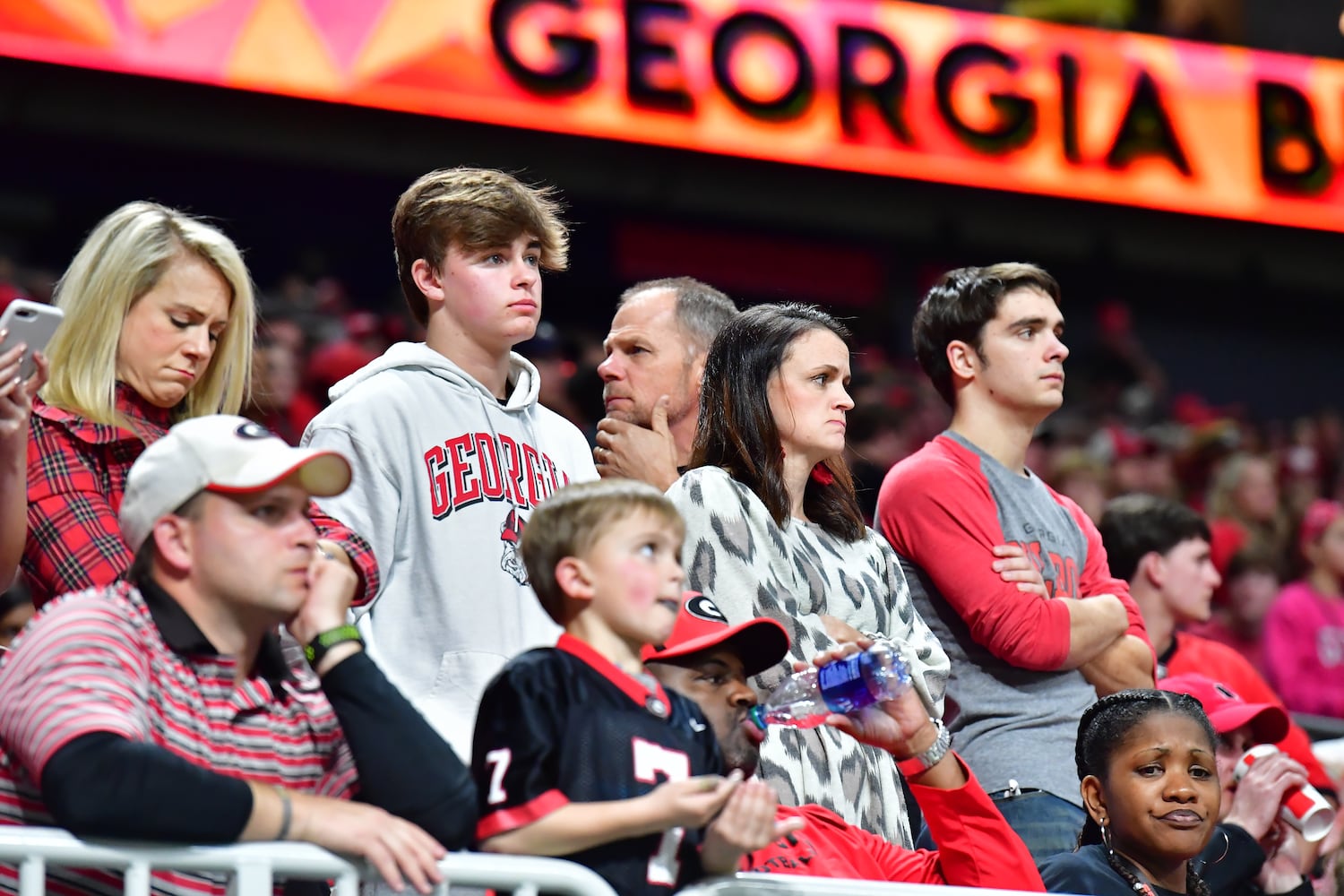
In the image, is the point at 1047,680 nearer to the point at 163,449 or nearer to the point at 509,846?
the point at 509,846

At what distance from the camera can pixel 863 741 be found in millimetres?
2959

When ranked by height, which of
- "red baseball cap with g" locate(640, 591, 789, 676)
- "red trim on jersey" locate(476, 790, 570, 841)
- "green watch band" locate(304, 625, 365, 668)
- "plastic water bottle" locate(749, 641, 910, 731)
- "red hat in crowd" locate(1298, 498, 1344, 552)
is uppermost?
"red hat in crowd" locate(1298, 498, 1344, 552)

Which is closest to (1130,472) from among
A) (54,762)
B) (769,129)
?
(769,129)

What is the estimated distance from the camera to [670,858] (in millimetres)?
2410

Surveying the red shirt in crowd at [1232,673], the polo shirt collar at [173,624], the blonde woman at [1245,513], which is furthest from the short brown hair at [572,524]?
the blonde woman at [1245,513]

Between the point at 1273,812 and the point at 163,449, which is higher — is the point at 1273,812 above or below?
below

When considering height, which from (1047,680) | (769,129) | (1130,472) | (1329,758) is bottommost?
(1329,758)

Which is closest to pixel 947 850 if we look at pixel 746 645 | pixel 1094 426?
pixel 746 645

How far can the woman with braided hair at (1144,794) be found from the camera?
10.5 feet

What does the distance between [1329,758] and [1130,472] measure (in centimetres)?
401

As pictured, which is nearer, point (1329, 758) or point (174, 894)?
point (174, 894)

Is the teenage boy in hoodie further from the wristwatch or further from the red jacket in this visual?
the wristwatch

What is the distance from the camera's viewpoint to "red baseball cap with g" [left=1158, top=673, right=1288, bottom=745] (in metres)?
4.09

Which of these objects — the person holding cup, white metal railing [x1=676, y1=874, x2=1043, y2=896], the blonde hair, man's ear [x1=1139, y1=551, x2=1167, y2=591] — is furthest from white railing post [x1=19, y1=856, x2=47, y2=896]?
man's ear [x1=1139, y1=551, x2=1167, y2=591]
